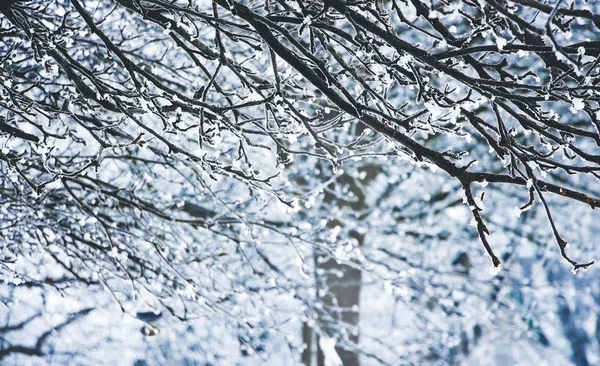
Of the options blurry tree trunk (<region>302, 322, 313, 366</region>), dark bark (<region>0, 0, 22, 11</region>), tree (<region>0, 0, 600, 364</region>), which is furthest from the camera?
blurry tree trunk (<region>302, 322, 313, 366</region>)

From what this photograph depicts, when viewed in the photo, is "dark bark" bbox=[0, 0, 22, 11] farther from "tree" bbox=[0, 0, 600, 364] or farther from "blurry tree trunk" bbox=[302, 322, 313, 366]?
"blurry tree trunk" bbox=[302, 322, 313, 366]

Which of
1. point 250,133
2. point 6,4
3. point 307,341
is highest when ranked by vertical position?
point 6,4

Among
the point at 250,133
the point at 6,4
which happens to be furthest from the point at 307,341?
the point at 6,4

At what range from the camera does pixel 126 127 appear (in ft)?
18.4

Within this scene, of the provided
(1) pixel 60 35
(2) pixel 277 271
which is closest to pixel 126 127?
(2) pixel 277 271

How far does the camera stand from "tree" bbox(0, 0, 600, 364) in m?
2.24

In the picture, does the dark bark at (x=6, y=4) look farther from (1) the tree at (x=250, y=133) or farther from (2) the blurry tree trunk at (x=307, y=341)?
(2) the blurry tree trunk at (x=307, y=341)

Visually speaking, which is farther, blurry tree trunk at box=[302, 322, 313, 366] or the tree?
blurry tree trunk at box=[302, 322, 313, 366]

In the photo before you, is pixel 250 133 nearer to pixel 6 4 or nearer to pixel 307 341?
pixel 6 4

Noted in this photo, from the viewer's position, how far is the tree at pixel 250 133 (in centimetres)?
224

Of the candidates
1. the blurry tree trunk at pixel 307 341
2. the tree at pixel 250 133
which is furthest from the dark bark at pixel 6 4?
the blurry tree trunk at pixel 307 341

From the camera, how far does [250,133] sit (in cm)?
300

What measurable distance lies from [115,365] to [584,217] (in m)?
8.82

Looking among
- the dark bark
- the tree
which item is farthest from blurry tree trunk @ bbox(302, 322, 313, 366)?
the dark bark
